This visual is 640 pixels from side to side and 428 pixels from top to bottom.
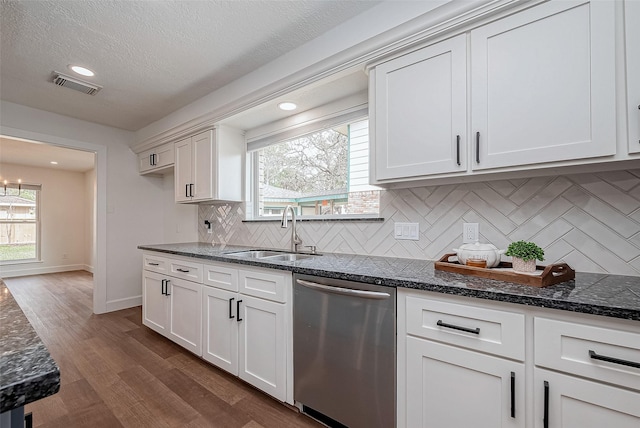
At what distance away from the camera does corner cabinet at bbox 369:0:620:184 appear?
122 cm

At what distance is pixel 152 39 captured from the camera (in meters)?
2.11

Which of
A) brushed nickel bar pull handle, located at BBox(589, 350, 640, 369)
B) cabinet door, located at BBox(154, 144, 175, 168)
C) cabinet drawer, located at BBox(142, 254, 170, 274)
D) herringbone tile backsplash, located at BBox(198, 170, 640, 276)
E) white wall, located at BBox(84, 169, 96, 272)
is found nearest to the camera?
brushed nickel bar pull handle, located at BBox(589, 350, 640, 369)

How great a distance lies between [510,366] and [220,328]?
1870 millimetres

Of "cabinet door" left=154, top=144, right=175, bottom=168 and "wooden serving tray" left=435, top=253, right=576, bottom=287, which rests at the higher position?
"cabinet door" left=154, top=144, right=175, bottom=168

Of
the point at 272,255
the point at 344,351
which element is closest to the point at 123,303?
the point at 272,255

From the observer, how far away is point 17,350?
52 centimetres

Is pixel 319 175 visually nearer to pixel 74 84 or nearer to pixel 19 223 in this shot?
pixel 74 84

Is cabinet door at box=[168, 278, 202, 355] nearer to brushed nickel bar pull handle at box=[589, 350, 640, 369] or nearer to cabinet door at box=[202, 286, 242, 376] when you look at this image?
cabinet door at box=[202, 286, 242, 376]

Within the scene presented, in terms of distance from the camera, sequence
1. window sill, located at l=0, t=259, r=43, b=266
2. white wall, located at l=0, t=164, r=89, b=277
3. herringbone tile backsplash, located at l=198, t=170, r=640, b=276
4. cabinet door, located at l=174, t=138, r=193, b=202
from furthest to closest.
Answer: white wall, located at l=0, t=164, r=89, b=277, window sill, located at l=0, t=259, r=43, b=266, cabinet door, located at l=174, t=138, r=193, b=202, herringbone tile backsplash, located at l=198, t=170, r=640, b=276

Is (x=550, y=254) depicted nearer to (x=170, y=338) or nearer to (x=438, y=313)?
(x=438, y=313)

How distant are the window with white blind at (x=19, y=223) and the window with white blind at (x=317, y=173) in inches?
272

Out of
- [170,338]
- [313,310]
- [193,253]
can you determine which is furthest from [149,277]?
[313,310]

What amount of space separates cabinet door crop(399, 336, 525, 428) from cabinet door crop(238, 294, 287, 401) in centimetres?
80

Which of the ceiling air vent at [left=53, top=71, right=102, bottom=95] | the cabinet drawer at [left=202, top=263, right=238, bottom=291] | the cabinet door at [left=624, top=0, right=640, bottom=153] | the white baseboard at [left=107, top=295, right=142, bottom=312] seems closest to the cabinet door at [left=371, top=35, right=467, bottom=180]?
the cabinet door at [left=624, top=0, right=640, bottom=153]
